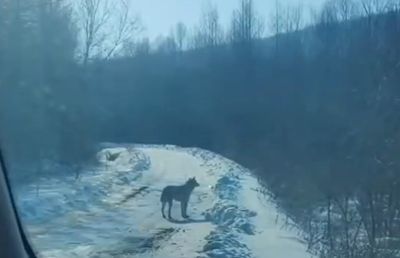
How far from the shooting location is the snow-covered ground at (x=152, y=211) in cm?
633

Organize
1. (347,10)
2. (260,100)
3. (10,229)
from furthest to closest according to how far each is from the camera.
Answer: (260,100)
(347,10)
(10,229)

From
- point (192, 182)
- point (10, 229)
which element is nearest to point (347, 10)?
point (192, 182)

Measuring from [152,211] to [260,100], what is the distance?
1.94 m

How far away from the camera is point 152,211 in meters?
7.31

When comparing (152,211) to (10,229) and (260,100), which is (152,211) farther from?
(10,229)


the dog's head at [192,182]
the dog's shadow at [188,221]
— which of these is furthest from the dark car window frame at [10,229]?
the dog's head at [192,182]

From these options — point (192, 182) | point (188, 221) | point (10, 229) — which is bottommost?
point (188, 221)

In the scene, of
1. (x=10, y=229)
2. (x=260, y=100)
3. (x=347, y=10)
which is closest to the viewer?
(x=10, y=229)

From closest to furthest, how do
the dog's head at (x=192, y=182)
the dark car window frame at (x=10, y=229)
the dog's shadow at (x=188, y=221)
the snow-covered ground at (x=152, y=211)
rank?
the dark car window frame at (x=10, y=229), the snow-covered ground at (x=152, y=211), the dog's shadow at (x=188, y=221), the dog's head at (x=192, y=182)

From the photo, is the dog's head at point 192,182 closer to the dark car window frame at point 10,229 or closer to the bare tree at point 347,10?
the bare tree at point 347,10

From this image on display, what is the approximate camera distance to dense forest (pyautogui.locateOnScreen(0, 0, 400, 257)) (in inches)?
251

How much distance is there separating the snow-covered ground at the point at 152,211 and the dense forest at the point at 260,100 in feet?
0.71

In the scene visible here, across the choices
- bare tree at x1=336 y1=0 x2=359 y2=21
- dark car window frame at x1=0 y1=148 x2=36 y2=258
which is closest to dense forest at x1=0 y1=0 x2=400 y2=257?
bare tree at x1=336 y1=0 x2=359 y2=21

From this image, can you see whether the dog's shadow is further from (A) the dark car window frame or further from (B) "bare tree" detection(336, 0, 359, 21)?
(A) the dark car window frame
